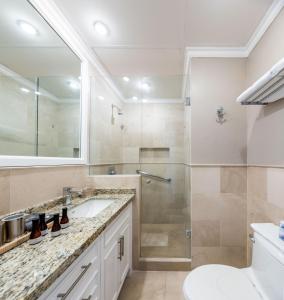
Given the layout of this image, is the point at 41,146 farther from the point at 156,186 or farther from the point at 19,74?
the point at 156,186

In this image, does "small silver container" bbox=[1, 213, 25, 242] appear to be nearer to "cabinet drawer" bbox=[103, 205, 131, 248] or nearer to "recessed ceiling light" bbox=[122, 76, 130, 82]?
"cabinet drawer" bbox=[103, 205, 131, 248]

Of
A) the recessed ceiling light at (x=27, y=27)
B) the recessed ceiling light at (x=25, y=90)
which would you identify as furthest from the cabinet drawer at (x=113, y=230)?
the recessed ceiling light at (x=27, y=27)

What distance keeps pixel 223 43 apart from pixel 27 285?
91.0 inches

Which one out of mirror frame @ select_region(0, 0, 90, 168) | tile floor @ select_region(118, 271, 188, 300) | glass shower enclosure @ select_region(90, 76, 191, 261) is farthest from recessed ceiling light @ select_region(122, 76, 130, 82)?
tile floor @ select_region(118, 271, 188, 300)

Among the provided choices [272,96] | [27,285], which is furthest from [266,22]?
[27,285]

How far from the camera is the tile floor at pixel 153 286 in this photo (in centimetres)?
169

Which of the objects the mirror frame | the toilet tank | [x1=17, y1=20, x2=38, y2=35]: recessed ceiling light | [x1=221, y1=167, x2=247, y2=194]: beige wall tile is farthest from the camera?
[x1=221, y1=167, x2=247, y2=194]: beige wall tile

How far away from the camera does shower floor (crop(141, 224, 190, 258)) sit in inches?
84.1

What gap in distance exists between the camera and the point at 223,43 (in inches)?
74.1

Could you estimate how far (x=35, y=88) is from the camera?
5.20 feet

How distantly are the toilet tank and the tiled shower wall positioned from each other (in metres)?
0.62

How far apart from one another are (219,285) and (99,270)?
0.73 m

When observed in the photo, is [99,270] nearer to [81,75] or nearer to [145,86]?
[81,75]

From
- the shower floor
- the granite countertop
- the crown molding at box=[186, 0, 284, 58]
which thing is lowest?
the shower floor
